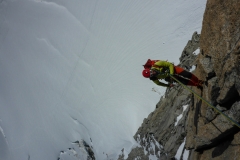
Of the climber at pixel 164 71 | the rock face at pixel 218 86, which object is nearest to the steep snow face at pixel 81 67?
the climber at pixel 164 71

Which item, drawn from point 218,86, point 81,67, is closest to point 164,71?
point 218,86

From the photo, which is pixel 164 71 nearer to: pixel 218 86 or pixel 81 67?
pixel 218 86

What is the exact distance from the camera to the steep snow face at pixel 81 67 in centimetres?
1343

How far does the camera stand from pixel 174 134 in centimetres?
745

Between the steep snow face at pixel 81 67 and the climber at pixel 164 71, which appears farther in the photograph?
the steep snow face at pixel 81 67

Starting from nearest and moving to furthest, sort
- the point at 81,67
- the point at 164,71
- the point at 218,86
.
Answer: the point at 218,86, the point at 164,71, the point at 81,67

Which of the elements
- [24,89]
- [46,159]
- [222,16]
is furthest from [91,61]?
[222,16]

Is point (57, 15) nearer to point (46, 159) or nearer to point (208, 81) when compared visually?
point (46, 159)

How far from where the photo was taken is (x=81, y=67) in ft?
61.4

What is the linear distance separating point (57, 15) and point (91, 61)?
7513mm

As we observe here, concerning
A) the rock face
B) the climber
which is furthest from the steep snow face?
the rock face

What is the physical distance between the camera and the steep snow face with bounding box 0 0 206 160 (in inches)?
529

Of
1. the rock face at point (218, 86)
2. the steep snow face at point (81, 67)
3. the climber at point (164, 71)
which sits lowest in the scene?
the rock face at point (218, 86)

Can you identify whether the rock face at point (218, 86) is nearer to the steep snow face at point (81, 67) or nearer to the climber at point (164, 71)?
the climber at point (164, 71)
